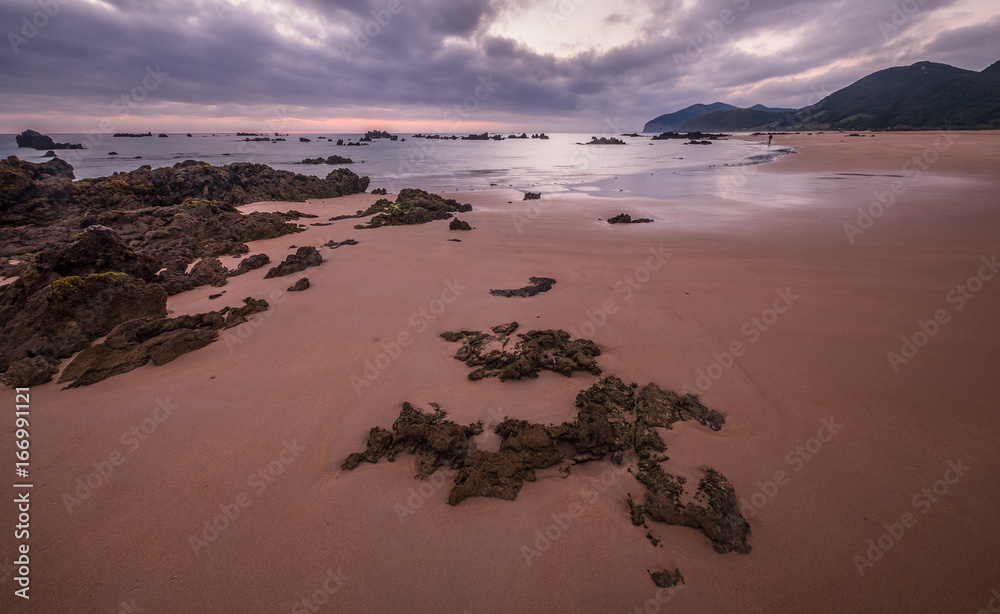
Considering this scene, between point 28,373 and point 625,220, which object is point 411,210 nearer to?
point 625,220

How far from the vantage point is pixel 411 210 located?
15.7 meters

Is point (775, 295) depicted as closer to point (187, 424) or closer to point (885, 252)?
point (885, 252)

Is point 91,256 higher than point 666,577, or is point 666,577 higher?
point 91,256

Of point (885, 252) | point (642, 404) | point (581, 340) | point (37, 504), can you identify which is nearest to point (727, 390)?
point (642, 404)

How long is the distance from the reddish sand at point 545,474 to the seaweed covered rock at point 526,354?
19 centimetres

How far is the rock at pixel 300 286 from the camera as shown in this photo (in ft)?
24.9

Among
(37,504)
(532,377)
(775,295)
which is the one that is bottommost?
(37,504)

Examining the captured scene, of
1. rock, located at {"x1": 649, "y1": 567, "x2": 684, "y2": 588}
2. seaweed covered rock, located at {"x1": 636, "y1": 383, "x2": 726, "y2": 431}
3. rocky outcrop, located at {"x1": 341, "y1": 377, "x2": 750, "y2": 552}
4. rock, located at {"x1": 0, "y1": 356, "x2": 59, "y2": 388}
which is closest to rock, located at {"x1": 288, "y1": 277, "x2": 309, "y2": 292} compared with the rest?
rock, located at {"x1": 0, "y1": 356, "x2": 59, "y2": 388}

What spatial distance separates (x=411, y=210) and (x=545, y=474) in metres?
14.3

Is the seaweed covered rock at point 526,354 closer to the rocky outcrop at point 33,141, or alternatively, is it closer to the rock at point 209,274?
the rock at point 209,274

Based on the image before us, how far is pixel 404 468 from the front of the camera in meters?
3.32

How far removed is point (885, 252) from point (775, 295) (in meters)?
4.35

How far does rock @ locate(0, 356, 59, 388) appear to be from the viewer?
4527mm

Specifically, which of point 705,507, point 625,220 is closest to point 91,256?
point 705,507
